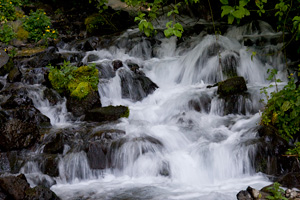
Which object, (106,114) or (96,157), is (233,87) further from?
(96,157)

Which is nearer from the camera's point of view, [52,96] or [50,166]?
[50,166]

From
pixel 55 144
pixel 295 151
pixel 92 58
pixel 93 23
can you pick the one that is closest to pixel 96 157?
pixel 55 144

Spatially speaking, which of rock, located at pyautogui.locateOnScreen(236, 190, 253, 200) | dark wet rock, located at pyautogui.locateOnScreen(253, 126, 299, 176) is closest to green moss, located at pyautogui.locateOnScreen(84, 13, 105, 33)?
dark wet rock, located at pyautogui.locateOnScreen(253, 126, 299, 176)

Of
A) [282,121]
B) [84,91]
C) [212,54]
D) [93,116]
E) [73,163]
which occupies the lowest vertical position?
[73,163]

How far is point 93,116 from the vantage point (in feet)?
23.2

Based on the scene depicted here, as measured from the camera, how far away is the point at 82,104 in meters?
7.59

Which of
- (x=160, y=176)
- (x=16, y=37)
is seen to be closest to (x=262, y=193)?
(x=160, y=176)

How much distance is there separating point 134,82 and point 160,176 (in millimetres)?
3980

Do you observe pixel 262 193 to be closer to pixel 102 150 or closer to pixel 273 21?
pixel 102 150

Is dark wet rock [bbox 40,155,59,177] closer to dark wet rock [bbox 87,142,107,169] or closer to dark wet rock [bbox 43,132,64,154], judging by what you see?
dark wet rock [bbox 43,132,64,154]

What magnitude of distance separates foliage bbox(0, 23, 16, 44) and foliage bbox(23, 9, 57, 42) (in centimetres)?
64

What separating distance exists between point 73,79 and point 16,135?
248 centimetres

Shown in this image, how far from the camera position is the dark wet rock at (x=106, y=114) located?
7.00 metres

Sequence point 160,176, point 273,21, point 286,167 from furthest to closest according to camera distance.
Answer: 1. point 273,21
2. point 160,176
3. point 286,167
